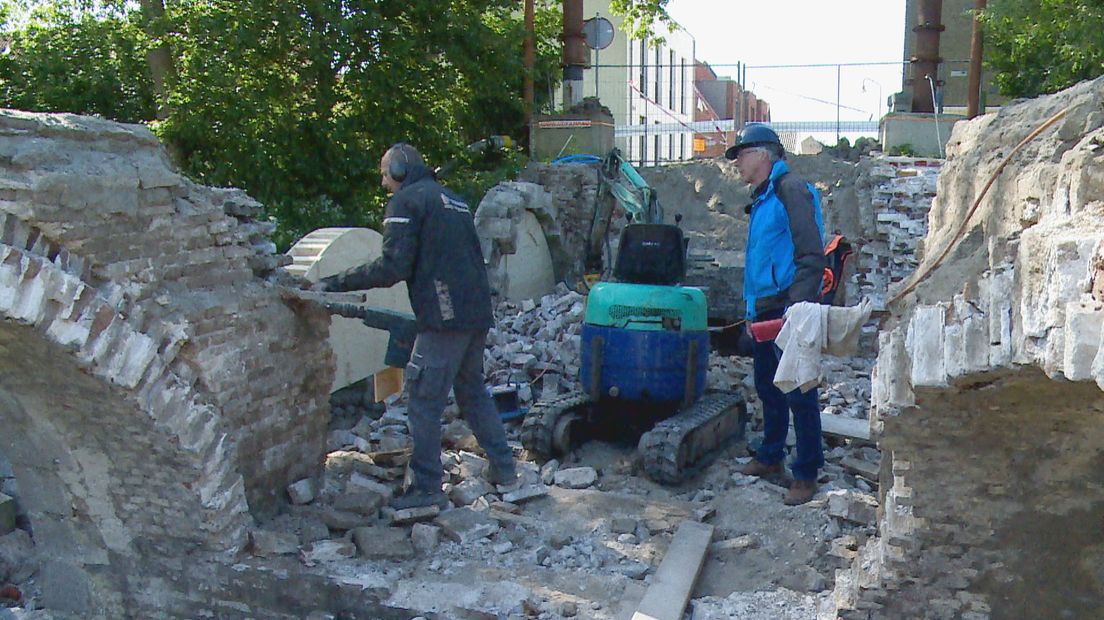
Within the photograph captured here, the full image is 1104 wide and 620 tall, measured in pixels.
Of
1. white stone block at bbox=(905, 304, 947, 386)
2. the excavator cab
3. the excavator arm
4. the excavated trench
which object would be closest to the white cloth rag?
the excavated trench

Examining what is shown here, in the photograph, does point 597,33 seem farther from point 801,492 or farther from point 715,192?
point 801,492

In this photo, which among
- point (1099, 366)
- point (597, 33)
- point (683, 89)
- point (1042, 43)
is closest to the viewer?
point (1099, 366)

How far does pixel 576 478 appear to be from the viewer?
6.31 metres

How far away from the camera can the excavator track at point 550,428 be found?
670 centimetres

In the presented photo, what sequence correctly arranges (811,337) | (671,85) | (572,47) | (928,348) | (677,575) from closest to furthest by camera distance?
(928,348) < (811,337) < (677,575) < (572,47) < (671,85)

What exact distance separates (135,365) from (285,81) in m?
6.84

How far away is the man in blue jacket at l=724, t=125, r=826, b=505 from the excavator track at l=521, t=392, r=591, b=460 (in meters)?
1.55

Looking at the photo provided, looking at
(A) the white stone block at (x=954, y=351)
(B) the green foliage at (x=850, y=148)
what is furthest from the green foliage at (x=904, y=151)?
(A) the white stone block at (x=954, y=351)

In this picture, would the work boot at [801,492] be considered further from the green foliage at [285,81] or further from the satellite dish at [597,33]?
the satellite dish at [597,33]

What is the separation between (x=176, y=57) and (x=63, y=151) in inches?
280

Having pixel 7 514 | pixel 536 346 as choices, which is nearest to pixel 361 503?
pixel 7 514

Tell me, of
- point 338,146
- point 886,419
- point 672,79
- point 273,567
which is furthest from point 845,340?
point 672,79

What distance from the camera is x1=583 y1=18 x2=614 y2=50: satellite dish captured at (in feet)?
50.9

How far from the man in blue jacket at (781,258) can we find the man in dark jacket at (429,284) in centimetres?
156
